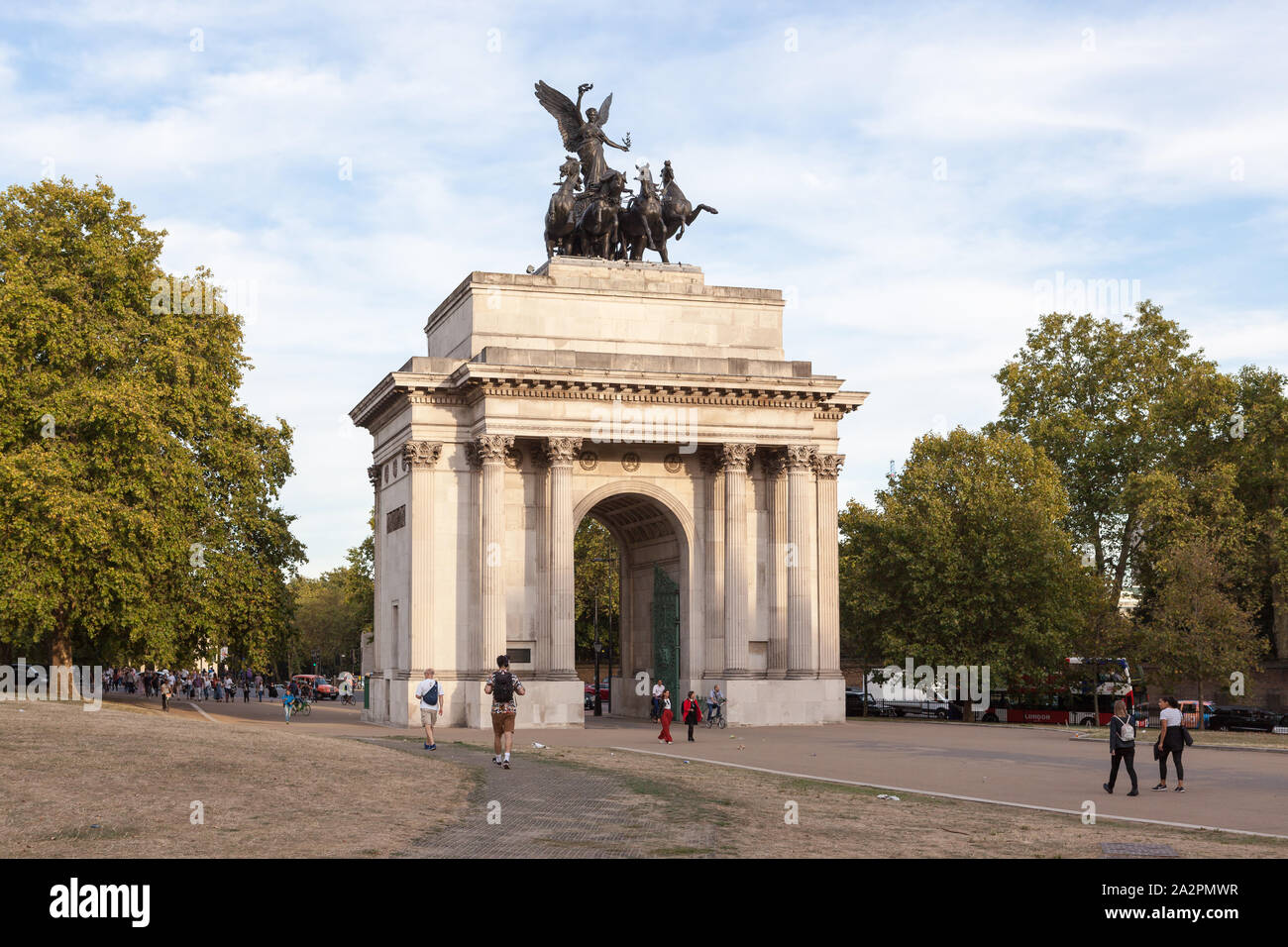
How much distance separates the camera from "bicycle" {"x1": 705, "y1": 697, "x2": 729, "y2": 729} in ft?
152

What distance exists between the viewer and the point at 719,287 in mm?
49875

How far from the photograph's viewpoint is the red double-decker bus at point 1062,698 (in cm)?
6147

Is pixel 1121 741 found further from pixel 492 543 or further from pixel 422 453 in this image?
pixel 422 453

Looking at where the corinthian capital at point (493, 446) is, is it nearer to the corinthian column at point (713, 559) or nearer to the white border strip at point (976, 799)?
the corinthian column at point (713, 559)

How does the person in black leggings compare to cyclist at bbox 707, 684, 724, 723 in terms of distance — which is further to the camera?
cyclist at bbox 707, 684, 724, 723

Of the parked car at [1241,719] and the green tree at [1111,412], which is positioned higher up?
the green tree at [1111,412]

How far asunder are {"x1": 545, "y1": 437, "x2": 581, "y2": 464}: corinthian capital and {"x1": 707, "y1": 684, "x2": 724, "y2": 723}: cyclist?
8762mm

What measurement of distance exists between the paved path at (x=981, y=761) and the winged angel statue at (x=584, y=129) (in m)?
19.4

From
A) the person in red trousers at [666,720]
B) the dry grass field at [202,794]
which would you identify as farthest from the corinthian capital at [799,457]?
the dry grass field at [202,794]

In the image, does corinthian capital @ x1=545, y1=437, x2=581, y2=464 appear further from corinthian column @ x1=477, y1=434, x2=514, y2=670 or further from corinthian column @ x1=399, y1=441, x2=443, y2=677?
corinthian column @ x1=399, y1=441, x2=443, y2=677

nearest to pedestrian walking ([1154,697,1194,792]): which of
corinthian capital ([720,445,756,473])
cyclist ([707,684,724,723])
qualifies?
cyclist ([707,684,724,723])
